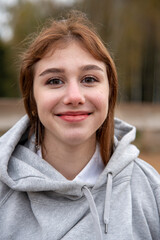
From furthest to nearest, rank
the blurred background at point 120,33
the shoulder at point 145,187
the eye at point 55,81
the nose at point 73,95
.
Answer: the blurred background at point 120,33, the shoulder at point 145,187, the eye at point 55,81, the nose at point 73,95

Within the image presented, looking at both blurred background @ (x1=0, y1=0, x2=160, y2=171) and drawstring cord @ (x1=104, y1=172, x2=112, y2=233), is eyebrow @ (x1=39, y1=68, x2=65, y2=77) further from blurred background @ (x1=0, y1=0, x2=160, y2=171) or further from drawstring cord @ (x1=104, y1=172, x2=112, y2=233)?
blurred background @ (x1=0, y1=0, x2=160, y2=171)

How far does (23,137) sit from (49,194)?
54cm

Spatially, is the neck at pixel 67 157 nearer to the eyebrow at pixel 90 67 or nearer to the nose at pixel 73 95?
the nose at pixel 73 95

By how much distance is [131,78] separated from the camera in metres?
25.2

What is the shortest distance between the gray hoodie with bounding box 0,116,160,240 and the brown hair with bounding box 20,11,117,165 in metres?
0.21

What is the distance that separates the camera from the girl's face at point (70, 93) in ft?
7.06

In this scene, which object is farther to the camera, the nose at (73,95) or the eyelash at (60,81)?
the eyelash at (60,81)

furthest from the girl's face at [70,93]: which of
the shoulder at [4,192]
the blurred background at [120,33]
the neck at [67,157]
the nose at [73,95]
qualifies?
the blurred background at [120,33]

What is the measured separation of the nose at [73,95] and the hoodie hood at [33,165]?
19.9 inches

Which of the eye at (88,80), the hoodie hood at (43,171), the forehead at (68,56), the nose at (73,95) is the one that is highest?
the forehead at (68,56)

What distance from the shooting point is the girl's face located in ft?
7.06

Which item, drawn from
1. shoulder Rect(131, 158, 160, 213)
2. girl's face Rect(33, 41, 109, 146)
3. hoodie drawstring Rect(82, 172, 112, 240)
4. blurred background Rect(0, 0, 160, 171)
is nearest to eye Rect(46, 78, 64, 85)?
girl's face Rect(33, 41, 109, 146)

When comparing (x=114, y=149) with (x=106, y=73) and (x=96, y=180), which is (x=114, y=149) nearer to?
(x=96, y=180)

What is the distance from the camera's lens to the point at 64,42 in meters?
2.24
